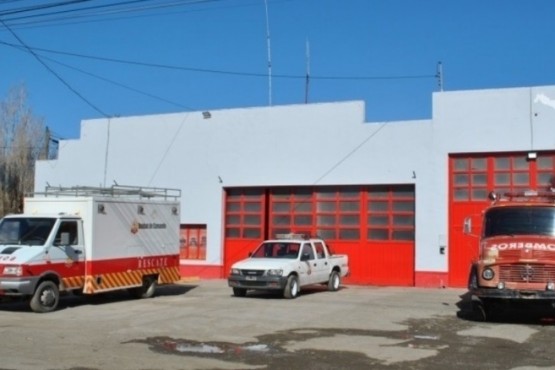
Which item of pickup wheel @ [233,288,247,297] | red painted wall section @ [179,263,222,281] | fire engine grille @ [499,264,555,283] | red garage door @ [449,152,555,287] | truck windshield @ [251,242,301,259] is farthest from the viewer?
red painted wall section @ [179,263,222,281]

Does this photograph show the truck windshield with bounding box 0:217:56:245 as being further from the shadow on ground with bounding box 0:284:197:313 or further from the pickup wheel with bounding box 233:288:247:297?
the pickup wheel with bounding box 233:288:247:297

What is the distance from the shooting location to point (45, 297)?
16516 millimetres

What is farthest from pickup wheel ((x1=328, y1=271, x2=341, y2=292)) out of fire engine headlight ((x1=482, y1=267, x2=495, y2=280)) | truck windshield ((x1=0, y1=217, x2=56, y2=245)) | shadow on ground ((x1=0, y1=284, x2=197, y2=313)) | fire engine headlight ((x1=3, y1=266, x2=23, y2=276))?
fire engine headlight ((x1=3, y1=266, x2=23, y2=276))

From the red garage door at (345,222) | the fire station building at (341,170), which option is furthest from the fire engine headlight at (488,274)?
the red garage door at (345,222)

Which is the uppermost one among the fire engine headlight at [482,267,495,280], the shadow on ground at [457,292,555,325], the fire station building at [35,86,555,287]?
the fire station building at [35,86,555,287]

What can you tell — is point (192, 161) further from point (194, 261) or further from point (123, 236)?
point (123, 236)

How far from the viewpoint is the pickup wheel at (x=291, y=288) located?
19.4 m

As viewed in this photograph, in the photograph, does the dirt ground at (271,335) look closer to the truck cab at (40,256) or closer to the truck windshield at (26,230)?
the truck cab at (40,256)

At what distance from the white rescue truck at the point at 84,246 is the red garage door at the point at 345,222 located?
20.8 ft

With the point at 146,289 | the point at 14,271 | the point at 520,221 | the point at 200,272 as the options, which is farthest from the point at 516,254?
the point at 200,272

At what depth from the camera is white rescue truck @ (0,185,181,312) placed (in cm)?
1630

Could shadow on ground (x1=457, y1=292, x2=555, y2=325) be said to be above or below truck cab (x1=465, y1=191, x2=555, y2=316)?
below

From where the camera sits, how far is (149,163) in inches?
1132

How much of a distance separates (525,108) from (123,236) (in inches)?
517
